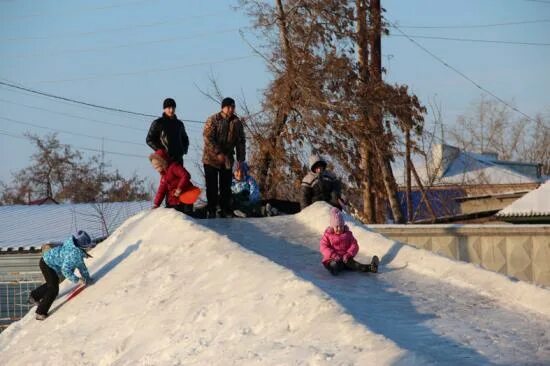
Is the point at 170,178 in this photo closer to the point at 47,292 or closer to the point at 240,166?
the point at 240,166

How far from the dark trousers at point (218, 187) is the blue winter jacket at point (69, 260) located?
2490mm

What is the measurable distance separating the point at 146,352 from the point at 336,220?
10.2 feet

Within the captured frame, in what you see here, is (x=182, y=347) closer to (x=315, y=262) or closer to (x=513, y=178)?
(x=315, y=262)

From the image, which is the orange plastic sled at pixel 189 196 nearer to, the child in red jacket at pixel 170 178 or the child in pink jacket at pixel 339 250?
the child in red jacket at pixel 170 178

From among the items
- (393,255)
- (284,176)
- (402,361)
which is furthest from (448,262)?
(284,176)

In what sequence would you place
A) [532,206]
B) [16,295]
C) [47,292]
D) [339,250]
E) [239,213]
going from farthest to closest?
[16,295] → [532,206] → [239,213] → [47,292] → [339,250]

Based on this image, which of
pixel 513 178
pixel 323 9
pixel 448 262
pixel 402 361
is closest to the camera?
pixel 402 361

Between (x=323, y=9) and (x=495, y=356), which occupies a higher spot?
(x=323, y=9)

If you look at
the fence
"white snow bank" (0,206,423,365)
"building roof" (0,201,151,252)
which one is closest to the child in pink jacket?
"white snow bank" (0,206,423,365)

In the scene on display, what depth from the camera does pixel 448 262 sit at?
11734mm

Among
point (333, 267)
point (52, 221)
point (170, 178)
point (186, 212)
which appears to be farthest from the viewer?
point (52, 221)

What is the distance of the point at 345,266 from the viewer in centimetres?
1170

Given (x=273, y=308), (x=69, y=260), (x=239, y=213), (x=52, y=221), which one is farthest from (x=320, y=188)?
(x=52, y=221)

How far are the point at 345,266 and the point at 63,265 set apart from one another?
155 inches
